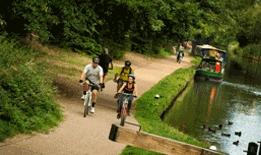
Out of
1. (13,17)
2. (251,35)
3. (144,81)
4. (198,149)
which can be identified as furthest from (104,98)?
(251,35)

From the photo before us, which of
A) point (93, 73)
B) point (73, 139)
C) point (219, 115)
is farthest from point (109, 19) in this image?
point (219, 115)

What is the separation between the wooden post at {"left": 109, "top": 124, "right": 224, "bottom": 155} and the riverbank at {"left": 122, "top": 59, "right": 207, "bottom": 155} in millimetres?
6912

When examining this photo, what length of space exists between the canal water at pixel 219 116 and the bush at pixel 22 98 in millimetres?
7318

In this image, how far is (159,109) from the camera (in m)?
23.7

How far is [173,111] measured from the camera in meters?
27.3

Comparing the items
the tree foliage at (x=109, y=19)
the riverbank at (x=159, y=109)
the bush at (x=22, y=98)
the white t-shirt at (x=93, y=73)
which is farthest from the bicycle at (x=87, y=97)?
the tree foliage at (x=109, y=19)

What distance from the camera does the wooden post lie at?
5.91m

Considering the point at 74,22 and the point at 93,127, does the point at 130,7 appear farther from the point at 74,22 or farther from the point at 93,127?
the point at 93,127

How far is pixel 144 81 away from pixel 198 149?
1056 inches

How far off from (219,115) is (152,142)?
76.4 feet

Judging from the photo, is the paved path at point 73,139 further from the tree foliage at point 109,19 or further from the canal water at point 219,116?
the canal water at point 219,116

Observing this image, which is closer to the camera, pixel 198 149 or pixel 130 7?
pixel 198 149

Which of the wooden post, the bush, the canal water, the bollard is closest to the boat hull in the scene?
the canal water

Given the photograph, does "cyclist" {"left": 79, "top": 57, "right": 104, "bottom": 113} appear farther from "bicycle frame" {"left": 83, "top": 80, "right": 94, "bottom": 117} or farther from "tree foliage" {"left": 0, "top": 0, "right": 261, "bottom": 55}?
"tree foliage" {"left": 0, "top": 0, "right": 261, "bottom": 55}
